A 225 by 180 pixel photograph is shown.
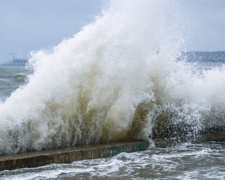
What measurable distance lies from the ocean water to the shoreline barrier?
0.12 metres

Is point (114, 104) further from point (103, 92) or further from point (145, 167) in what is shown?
point (145, 167)

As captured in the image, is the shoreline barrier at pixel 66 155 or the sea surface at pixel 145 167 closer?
the sea surface at pixel 145 167

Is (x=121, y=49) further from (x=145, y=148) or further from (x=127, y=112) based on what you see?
(x=145, y=148)

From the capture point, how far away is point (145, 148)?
652cm

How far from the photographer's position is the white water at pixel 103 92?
6.04 meters

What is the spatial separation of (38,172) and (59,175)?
0.31 m

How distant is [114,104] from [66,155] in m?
1.56

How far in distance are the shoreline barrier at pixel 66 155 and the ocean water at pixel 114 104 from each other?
0.12 metres

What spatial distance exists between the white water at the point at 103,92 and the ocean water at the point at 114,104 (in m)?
0.02

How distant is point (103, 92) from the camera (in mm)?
6727

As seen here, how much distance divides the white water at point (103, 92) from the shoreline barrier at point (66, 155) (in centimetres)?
38

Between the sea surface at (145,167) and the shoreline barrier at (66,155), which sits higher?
the shoreline barrier at (66,155)

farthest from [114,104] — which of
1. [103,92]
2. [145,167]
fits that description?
[145,167]

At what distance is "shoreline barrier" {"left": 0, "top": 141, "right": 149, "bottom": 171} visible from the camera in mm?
5188
